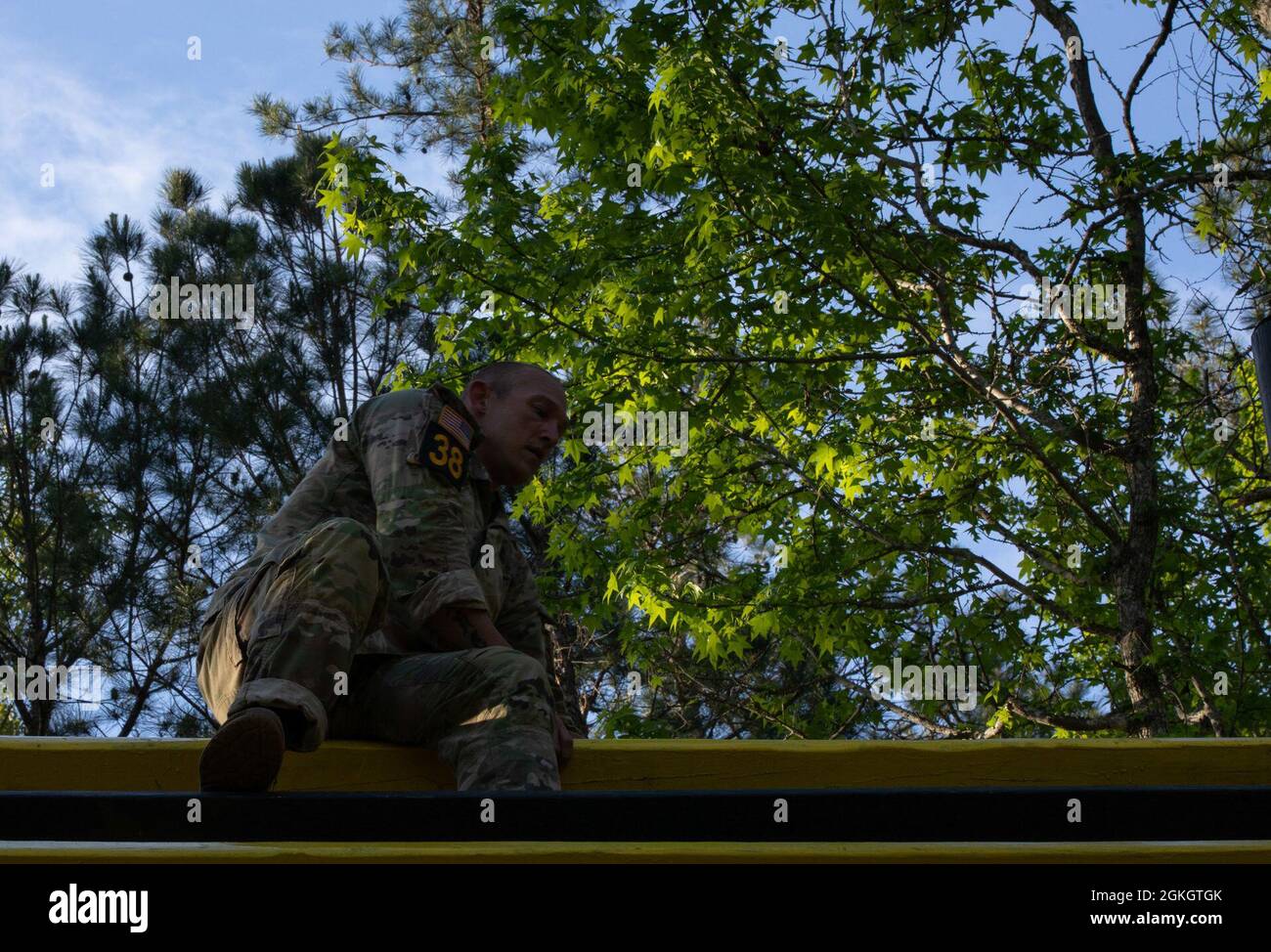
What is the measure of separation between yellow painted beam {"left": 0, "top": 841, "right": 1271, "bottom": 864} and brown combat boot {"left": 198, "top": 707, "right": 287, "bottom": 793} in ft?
1.57

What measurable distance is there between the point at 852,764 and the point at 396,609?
3.69 feet

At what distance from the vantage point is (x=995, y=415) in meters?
9.45

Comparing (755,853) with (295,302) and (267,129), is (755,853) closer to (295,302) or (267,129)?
(295,302)

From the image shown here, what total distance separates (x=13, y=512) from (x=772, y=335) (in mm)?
8979

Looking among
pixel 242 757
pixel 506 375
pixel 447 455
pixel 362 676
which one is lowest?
pixel 242 757

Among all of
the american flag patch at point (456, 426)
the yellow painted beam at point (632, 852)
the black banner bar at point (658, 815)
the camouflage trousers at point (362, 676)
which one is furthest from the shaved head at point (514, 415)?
the yellow painted beam at point (632, 852)

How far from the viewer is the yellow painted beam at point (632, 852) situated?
170 centimetres

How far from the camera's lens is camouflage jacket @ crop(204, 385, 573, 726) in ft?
10.3

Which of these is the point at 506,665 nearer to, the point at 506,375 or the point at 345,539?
the point at 345,539

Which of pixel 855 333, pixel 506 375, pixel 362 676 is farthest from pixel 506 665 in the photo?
pixel 855 333

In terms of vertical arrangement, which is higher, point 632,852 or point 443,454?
point 443,454

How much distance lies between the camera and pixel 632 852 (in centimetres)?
175

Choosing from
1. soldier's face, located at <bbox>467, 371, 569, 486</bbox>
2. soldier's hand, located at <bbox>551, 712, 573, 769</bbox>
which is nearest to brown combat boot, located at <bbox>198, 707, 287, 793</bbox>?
soldier's hand, located at <bbox>551, 712, 573, 769</bbox>
